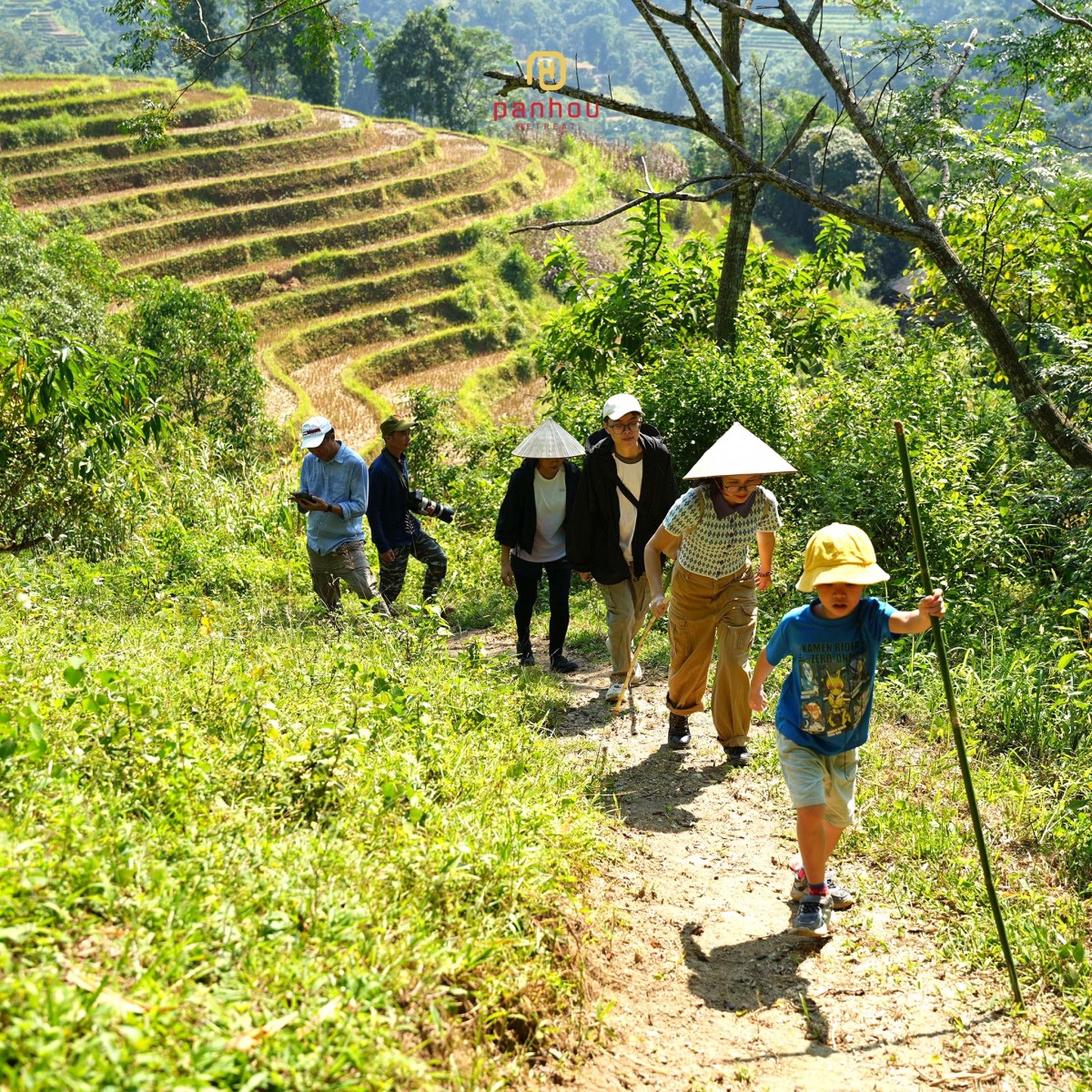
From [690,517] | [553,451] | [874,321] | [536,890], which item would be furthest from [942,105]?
[536,890]

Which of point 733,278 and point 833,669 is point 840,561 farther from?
point 733,278

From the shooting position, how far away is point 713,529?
4688mm

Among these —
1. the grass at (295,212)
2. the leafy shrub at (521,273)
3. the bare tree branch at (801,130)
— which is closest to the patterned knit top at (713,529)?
the bare tree branch at (801,130)

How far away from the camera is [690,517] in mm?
4660

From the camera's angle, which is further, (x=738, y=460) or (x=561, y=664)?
(x=561, y=664)

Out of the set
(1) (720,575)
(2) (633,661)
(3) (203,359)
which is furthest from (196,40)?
(3) (203,359)

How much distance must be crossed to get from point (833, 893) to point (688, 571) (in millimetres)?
1578

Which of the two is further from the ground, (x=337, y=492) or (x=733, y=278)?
(x=733, y=278)

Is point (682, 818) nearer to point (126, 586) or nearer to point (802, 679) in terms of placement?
point (802, 679)

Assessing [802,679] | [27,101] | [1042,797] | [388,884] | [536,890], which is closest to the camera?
[388,884]

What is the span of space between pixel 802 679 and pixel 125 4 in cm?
810

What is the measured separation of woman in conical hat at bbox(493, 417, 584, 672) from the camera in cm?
602

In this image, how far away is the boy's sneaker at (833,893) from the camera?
372 cm

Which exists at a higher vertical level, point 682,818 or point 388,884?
point 388,884
